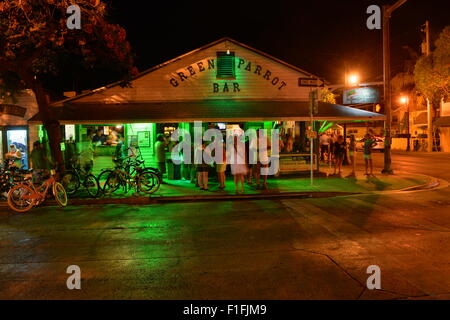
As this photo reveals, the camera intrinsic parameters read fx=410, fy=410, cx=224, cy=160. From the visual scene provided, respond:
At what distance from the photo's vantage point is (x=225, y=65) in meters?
17.0

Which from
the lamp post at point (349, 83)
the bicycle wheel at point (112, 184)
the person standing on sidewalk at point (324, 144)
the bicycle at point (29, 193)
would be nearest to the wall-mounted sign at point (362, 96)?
the lamp post at point (349, 83)

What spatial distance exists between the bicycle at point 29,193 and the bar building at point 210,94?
5.32 meters

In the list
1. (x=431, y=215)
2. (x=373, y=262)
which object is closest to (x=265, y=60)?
(x=431, y=215)

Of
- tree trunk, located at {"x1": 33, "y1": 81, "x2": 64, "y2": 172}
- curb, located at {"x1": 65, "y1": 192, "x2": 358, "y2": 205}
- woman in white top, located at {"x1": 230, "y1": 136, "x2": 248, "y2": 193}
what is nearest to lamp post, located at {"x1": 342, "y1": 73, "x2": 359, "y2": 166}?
curb, located at {"x1": 65, "y1": 192, "x2": 358, "y2": 205}

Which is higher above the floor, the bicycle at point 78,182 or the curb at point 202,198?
the bicycle at point 78,182

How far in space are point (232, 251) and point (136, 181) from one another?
6.97 metres

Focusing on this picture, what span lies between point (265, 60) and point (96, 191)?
28.8 ft

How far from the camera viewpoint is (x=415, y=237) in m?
7.45

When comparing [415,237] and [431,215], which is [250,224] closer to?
[415,237]

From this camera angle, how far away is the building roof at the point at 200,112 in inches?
600

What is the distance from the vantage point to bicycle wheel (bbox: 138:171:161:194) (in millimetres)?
13062

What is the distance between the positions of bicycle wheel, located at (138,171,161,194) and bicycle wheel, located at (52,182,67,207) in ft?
7.50

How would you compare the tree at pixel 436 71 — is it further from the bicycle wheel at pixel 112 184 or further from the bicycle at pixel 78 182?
the bicycle at pixel 78 182

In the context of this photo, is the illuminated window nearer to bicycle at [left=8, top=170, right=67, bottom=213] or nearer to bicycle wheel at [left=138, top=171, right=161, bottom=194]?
bicycle wheel at [left=138, top=171, right=161, bottom=194]
